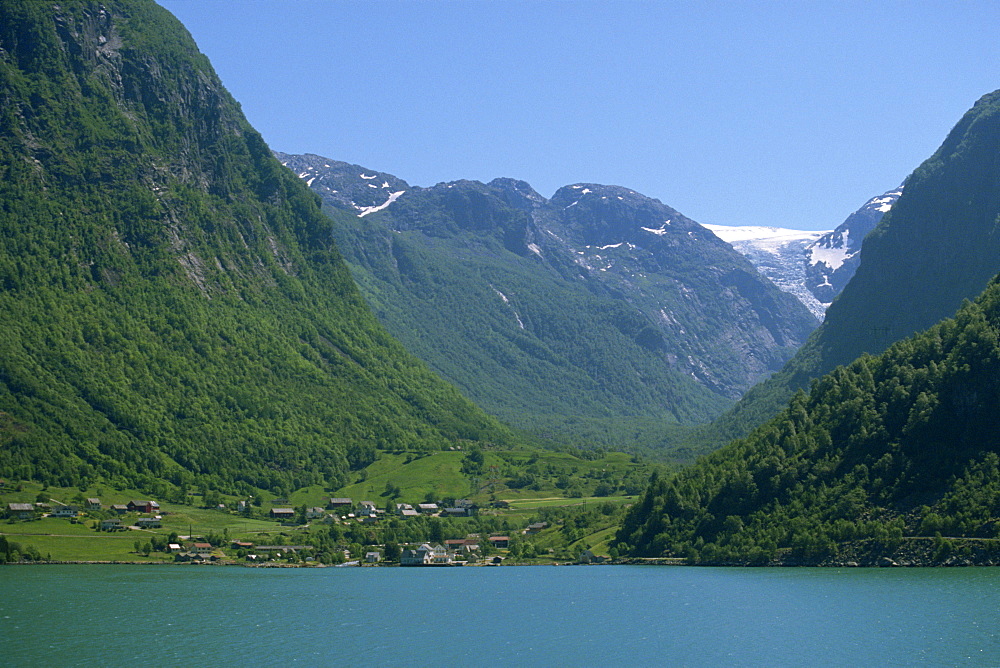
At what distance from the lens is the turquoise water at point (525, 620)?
87.0 meters

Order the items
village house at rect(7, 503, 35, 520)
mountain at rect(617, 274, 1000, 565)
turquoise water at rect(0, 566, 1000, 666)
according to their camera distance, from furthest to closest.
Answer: village house at rect(7, 503, 35, 520)
mountain at rect(617, 274, 1000, 565)
turquoise water at rect(0, 566, 1000, 666)

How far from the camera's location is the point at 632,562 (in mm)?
178625

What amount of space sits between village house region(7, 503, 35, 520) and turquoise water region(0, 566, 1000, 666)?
165ft

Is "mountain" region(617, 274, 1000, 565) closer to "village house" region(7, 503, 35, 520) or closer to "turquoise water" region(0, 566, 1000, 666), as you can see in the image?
"turquoise water" region(0, 566, 1000, 666)

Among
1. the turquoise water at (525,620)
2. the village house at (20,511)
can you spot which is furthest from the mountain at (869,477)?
the village house at (20,511)

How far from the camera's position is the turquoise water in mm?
87000

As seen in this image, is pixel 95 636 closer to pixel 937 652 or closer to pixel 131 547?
pixel 937 652

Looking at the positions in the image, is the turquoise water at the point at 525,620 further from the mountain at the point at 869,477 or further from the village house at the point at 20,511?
the village house at the point at 20,511

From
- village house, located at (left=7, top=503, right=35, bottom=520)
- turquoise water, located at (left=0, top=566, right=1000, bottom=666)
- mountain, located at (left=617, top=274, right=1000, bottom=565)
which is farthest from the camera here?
village house, located at (left=7, top=503, right=35, bottom=520)

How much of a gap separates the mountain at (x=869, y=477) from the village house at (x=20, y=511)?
9781 cm

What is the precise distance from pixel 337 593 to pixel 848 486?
67.0 metres

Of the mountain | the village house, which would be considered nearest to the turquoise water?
the mountain

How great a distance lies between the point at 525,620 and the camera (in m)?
109

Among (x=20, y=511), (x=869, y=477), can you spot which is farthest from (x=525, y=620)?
(x=20, y=511)
